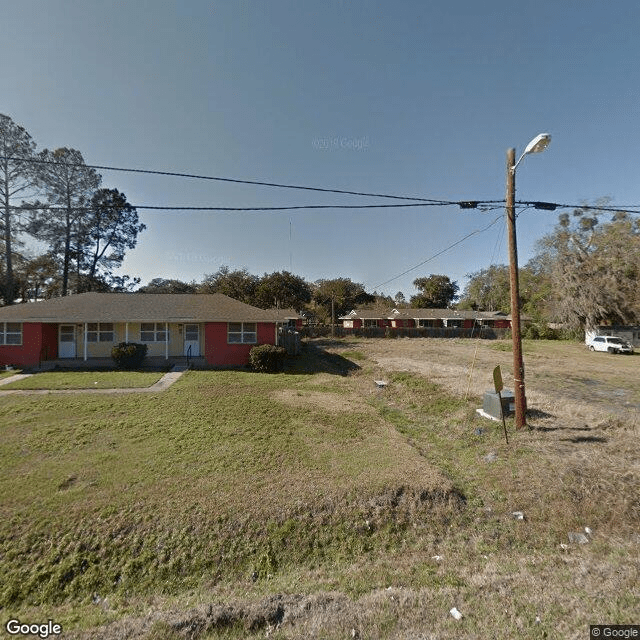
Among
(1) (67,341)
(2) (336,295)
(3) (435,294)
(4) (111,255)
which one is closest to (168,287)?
(4) (111,255)

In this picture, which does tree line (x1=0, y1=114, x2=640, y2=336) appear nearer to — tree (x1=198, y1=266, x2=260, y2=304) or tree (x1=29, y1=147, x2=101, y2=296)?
tree (x1=29, y1=147, x2=101, y2=296)

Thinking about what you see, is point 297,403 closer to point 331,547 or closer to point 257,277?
point 331,547

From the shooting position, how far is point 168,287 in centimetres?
5166

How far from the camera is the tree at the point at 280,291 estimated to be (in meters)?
39.7

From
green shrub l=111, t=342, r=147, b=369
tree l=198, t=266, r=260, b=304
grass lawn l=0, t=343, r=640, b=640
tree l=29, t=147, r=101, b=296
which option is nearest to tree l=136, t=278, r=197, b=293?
tree l=198, t=266, r=260, b=304

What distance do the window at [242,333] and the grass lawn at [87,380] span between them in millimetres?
3894

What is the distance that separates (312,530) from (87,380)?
39.5 ft

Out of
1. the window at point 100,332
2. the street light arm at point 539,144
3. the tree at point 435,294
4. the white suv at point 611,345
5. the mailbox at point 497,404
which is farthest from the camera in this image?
the tree at point 435,294

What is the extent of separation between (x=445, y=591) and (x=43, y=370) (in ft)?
58.3

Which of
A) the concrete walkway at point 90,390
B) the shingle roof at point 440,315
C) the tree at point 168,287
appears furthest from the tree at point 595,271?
the tree at point 168,287

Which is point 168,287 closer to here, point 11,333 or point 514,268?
point 11,333

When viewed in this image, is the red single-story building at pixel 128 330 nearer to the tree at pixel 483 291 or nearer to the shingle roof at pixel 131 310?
the shingle roof at pixel 131 310

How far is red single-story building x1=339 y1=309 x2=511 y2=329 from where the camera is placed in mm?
48500

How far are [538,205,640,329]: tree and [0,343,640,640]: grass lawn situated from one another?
28799 mm
